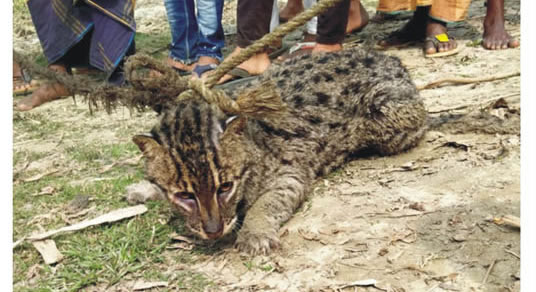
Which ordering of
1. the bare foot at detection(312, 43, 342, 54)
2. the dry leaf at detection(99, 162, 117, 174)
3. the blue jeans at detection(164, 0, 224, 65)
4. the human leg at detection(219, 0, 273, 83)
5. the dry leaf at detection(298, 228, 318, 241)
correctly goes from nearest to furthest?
the dry leaf at detection(298, 228, 318, 241) < the dry leaf at detection(99, 162, 117, 174) < the human leg at detection(219, 0, 273, 83) < the bare foot at detection(312, 43, 342, 54) < the blue jeans at detection(164, 0, 224, 65)

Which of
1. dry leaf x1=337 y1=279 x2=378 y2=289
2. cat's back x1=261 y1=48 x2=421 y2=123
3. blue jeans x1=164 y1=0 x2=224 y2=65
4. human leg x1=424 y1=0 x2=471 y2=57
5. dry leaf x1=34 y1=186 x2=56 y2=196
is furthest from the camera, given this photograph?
blue jeans x1=164 y1=0 x2=224 y2=65

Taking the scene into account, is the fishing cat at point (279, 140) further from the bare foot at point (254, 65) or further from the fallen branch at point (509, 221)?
the bare foot at point (254, 65)

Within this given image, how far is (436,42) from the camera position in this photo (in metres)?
7.85

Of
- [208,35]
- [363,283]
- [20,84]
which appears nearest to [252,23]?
[208,35]

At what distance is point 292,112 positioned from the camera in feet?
15.0

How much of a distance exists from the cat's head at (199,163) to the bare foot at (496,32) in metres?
5.51

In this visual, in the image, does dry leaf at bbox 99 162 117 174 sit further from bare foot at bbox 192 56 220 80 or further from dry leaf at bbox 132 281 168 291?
bare foot at bbox 192 56 220 80

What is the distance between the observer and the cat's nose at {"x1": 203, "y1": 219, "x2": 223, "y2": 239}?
11.4ft

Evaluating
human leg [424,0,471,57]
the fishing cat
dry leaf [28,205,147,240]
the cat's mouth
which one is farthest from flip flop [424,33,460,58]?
dry leaf [28,205,147,240]

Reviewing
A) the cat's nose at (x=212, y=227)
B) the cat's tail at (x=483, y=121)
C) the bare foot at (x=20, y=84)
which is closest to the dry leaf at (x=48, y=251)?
the cat's nose at (x=212, y=227)

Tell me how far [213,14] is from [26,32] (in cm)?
562

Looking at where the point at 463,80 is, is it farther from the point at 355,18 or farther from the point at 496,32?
the point at 355,18

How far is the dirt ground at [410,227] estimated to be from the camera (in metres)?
3.26

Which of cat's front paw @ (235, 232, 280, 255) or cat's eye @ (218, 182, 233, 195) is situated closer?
cat's eye @ (218, 182, 233, 195)
